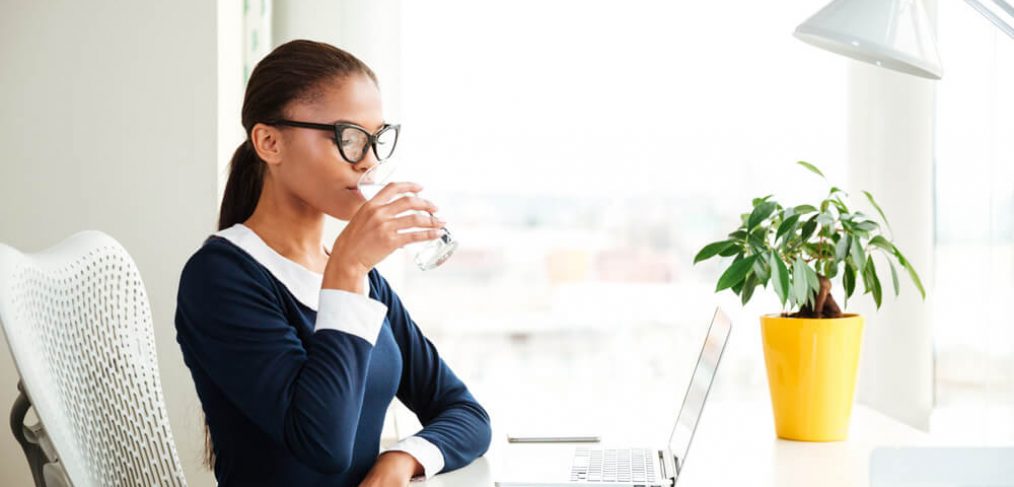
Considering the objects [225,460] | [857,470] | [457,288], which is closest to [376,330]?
[225,460]

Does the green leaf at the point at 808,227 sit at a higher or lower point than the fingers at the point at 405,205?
lower

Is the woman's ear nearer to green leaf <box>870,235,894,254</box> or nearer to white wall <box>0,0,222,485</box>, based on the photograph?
white wall <box>0,0,222,485</box>

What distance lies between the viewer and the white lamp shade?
136 cm

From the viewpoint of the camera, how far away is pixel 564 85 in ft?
8.99

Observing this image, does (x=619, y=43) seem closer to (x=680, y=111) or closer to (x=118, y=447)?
(x=680, y=111)

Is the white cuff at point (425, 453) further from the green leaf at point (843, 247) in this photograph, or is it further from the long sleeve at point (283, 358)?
the green leaf at point (843, 247)

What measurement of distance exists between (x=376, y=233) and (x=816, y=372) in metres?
0.93

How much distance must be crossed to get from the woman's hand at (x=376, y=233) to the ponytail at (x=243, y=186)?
264 mm

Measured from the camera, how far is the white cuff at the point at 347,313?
1.24 metres

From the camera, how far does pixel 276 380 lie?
1.21 m

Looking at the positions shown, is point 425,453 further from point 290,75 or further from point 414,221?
point 290,75

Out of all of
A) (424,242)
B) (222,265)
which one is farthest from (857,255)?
(222,265)

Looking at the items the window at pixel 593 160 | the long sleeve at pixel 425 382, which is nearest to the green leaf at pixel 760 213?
the long sleeve at pixel 425 382

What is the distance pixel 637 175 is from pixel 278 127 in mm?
1553
